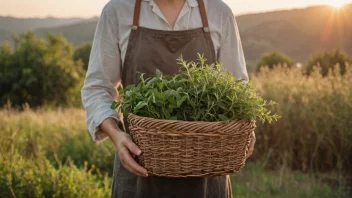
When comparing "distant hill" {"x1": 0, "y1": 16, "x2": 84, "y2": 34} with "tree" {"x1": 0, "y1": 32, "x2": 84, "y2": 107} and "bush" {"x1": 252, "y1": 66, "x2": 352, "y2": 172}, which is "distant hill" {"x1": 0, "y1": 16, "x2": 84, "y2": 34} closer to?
"tree" {"x1": 0, "y1": 32, "x2": 84, "y2": 107}

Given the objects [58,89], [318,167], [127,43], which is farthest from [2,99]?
[127,43]

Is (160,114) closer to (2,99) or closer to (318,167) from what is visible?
(318,167)

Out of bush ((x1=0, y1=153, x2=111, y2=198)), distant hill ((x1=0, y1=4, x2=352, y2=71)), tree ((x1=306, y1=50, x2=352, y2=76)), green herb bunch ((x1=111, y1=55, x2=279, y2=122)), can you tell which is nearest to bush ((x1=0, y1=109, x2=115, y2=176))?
bush ((x1=0, y1=153, x2=111, y2=198))

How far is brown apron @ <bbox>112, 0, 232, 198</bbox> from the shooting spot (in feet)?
6.33

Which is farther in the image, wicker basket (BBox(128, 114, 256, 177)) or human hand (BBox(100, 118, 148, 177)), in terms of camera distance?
human hand (BBox(100, 118, 148, 177))

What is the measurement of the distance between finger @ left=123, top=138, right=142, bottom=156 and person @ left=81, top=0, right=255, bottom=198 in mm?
261

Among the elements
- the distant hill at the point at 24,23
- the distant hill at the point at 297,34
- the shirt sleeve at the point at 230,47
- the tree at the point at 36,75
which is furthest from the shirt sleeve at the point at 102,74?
the distant hill at the point at 24,23

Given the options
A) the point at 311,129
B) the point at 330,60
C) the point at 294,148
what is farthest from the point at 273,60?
the point at 311,129

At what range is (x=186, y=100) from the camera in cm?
151

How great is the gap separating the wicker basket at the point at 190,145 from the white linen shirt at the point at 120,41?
32cm

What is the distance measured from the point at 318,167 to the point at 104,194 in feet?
11.1

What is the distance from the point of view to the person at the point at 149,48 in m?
1.92

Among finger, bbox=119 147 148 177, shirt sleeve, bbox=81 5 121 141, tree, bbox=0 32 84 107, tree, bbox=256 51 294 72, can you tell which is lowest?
tree, bbox=0 32 84 107

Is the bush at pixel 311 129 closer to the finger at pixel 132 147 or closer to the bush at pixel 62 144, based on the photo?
the bush at pixel 62 144
